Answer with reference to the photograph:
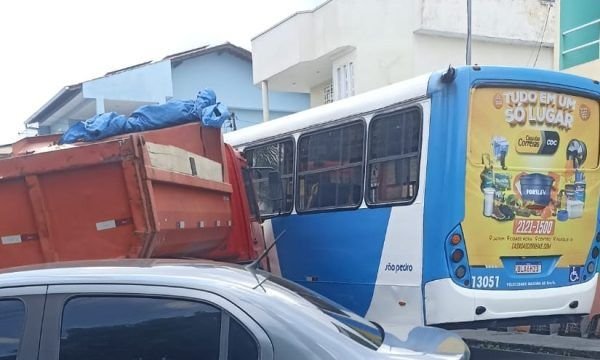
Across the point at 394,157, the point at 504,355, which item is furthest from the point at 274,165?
the point at 504,355

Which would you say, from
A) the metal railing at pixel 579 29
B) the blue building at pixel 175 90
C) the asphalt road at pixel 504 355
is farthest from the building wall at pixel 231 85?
the asphalt road at pixel 504 355

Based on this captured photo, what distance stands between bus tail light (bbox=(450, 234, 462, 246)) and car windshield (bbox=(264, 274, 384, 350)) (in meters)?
2.65

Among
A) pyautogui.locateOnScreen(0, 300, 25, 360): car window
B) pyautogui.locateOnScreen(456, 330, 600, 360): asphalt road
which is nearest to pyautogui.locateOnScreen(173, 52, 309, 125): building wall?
pyautogui.locateOnScreen(456, 330, 600, 360): asphalt road

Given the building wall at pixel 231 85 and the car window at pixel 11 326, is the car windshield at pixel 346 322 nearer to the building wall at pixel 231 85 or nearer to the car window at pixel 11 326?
the car window at pixel 11 326

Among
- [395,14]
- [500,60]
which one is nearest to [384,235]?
[395,14]

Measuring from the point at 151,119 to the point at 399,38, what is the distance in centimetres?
1125

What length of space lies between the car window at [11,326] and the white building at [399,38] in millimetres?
14317

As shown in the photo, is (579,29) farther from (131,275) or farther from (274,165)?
(131,275)

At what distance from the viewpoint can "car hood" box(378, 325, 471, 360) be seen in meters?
2.99

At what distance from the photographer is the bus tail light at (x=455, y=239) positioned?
5.97 metres

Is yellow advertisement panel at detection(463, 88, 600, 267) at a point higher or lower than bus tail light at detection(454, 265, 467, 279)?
higher

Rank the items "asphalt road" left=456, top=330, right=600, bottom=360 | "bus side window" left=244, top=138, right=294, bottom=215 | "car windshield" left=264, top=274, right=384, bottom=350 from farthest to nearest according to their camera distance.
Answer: "bus side window" left=244, top=138, right=294, bottom=215 < "asphalt road" left=456, top=330, right=600, bottom=360 < "car windshield" left=264, top=274, right=384, bottom=350

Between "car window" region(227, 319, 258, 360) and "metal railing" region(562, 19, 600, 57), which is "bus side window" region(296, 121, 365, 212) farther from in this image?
"metal railing" region(562, 19, 600, 57)

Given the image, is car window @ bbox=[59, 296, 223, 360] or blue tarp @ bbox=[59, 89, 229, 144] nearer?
car window @ bbox=[59, 296, 223, 360]
